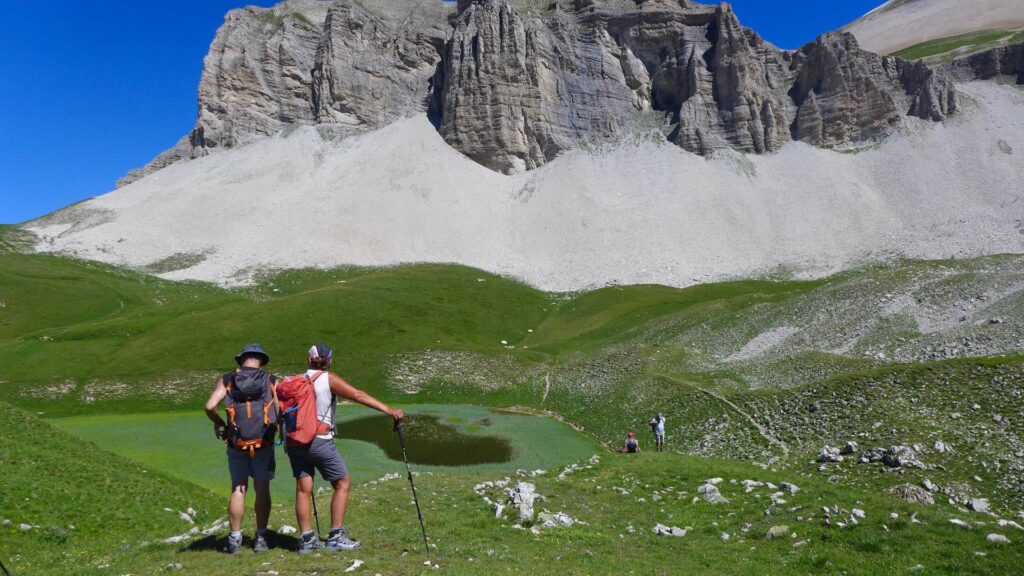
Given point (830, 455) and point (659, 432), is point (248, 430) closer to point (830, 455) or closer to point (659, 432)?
point (830, 455)

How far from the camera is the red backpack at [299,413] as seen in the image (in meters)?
11.7

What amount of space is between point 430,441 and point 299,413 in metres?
32.5

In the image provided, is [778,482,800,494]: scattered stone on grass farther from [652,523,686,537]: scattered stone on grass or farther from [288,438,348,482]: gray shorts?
[288,438,348,482]: gray shorts

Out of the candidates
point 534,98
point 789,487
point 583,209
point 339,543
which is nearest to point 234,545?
point 339,543

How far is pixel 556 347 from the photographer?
84438mm

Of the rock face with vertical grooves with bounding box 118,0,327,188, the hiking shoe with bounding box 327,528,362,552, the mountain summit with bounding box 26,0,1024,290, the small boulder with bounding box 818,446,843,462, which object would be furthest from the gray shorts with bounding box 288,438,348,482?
the rock face with vertical grooves with bounding box 118,0,327,188

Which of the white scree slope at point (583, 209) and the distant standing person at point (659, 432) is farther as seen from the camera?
the white scree slope at point (583, 209)

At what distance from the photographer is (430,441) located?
42750 millimetres

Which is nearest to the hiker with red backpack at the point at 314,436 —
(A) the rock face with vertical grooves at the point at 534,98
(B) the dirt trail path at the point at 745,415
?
(B) the dirt trail path at the point at 745,415

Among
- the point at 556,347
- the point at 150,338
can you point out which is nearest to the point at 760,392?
the point at 556,347

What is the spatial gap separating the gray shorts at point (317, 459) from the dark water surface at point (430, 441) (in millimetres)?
24471

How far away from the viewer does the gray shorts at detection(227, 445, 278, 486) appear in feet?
39.8

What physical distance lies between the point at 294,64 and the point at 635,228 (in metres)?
140

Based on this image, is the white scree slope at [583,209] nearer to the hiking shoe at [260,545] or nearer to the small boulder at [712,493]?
the small boulder at [712,493]
